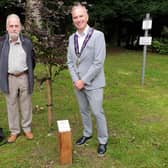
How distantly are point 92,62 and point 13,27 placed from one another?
1.12 m

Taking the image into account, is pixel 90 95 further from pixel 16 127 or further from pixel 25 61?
pixel 16 127

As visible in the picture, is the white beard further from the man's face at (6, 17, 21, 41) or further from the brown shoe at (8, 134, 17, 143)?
the brown shoe at (8, 134, 17, 143)

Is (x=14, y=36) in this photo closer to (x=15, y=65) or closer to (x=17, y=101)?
(x=15, y=65)

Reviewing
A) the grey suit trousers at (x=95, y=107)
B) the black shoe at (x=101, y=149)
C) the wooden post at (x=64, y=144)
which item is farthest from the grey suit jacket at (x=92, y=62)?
the black shoe at (x=101, y=149)

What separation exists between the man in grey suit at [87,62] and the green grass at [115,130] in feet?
1.13

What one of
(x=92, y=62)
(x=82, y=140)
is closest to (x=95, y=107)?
(x=92, y=62)

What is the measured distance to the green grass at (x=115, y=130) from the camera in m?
4.46

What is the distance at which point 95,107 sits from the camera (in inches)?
174

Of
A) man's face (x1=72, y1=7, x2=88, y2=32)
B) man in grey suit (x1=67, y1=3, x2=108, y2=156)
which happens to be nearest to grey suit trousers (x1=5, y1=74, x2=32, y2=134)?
man in grey suit (x1=67, y1=3, x2=108, y2=156)

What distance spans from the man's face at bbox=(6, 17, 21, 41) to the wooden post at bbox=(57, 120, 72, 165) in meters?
1.30

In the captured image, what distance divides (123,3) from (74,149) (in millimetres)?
12385

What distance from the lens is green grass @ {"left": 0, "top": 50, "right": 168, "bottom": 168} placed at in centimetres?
446

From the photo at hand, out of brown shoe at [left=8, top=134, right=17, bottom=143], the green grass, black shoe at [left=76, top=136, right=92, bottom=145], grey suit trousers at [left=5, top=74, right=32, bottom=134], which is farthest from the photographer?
brown shoe at [left=8, top=134, right=17, bottom=143]

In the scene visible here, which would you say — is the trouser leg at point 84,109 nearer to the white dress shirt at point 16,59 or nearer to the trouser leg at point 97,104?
the trouser leg at point 97,104
